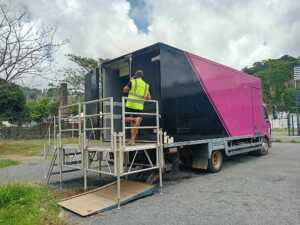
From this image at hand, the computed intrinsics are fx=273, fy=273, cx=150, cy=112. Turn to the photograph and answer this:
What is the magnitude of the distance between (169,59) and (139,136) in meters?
2.01

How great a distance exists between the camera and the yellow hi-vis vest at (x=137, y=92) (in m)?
6.15

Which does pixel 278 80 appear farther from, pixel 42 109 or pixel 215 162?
pixel 215 162

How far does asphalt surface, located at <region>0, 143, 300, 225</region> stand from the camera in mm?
→ 4211

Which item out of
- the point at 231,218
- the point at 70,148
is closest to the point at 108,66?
the point at 70,148

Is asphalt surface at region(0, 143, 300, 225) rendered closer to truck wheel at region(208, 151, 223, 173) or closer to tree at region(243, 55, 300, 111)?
truck wheel at region(208, 151, 223, 173)

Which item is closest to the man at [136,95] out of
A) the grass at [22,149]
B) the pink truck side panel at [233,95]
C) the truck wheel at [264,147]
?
the pink truck side panel at [233,95]

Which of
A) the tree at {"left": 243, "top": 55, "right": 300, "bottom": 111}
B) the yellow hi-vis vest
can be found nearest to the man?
the yellow hi-vis vest

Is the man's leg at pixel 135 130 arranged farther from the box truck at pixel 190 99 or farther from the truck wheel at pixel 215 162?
the truck wheel at pixel 215 162

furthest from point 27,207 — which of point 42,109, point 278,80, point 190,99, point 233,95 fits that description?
point 278,80

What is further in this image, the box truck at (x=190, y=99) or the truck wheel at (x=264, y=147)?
the truck wheel at (x=264, y=147)

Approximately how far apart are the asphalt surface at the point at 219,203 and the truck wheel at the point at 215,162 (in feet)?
0.70

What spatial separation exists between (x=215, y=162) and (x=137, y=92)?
3.55 meters

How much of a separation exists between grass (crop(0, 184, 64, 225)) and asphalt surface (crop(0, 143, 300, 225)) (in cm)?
40

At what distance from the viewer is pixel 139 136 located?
6.76m
